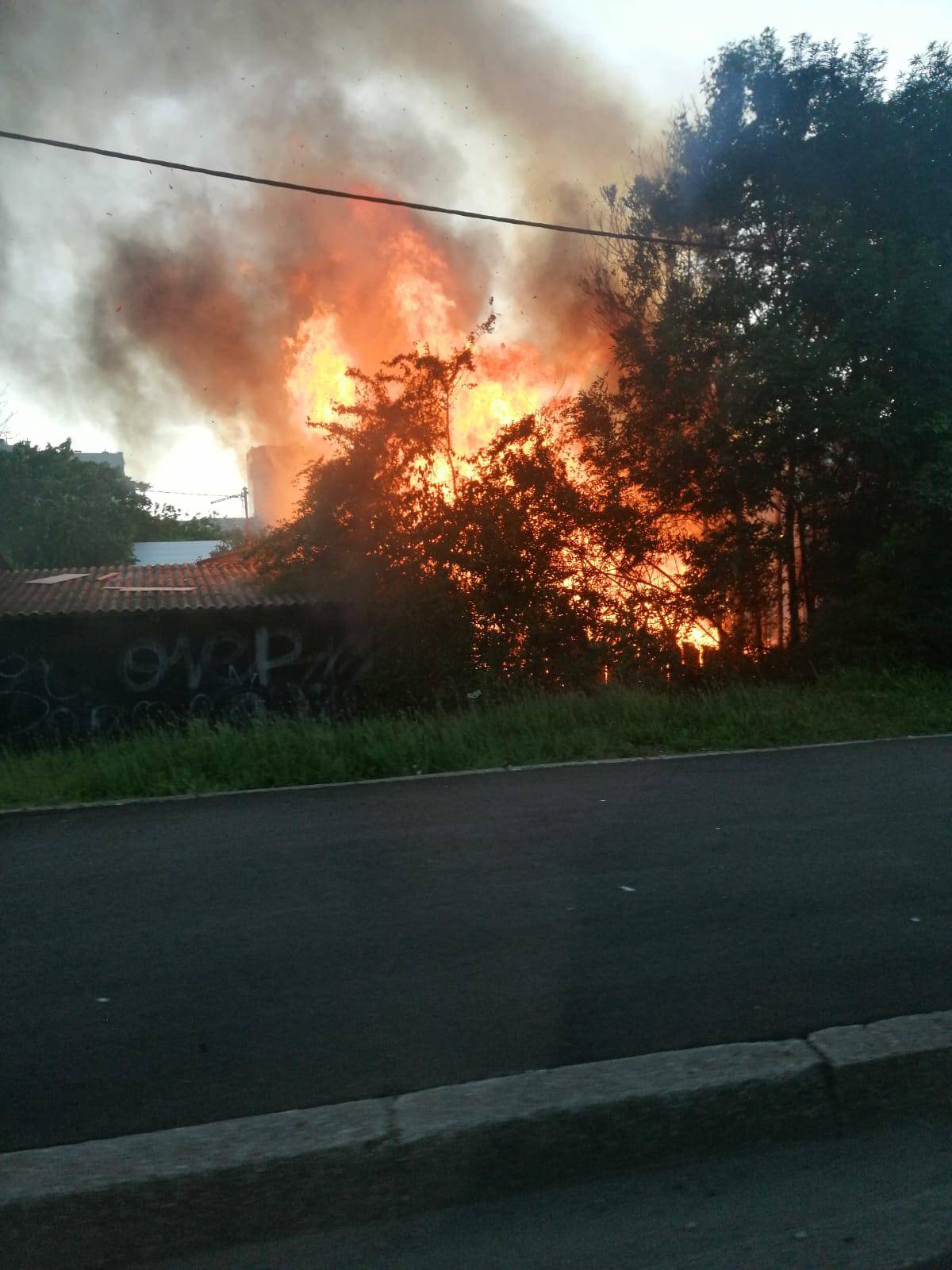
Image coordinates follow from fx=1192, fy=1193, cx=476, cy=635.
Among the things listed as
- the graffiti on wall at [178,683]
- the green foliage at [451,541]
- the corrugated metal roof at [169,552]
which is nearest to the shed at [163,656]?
the graffiti on wall at [178,683]

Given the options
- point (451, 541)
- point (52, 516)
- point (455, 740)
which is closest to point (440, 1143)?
point (455, 740)

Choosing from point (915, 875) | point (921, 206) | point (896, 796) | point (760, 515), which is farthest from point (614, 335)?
point (915, 875)

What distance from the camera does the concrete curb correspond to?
283 cm

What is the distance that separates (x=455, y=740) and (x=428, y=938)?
16.1 feet

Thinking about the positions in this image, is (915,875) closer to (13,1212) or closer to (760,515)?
(13,1212)

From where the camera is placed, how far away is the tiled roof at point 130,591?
17375 mm

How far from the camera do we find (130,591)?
18297 mm

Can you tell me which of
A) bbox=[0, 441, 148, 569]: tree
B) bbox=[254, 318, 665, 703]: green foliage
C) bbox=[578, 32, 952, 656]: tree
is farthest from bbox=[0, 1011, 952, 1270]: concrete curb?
bbox=[0, 441, 148, 569]: tree

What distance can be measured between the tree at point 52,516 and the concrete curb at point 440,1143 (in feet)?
114

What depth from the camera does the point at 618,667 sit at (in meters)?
15.6

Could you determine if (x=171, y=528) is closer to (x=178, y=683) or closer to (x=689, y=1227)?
(x=178, y=683)

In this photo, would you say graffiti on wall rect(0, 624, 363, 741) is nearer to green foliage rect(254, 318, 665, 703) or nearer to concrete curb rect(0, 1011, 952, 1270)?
green foliage rect(254, 318, 665, 703)

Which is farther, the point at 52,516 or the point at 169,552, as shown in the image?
the point at 169,552

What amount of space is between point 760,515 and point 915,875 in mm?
12848
